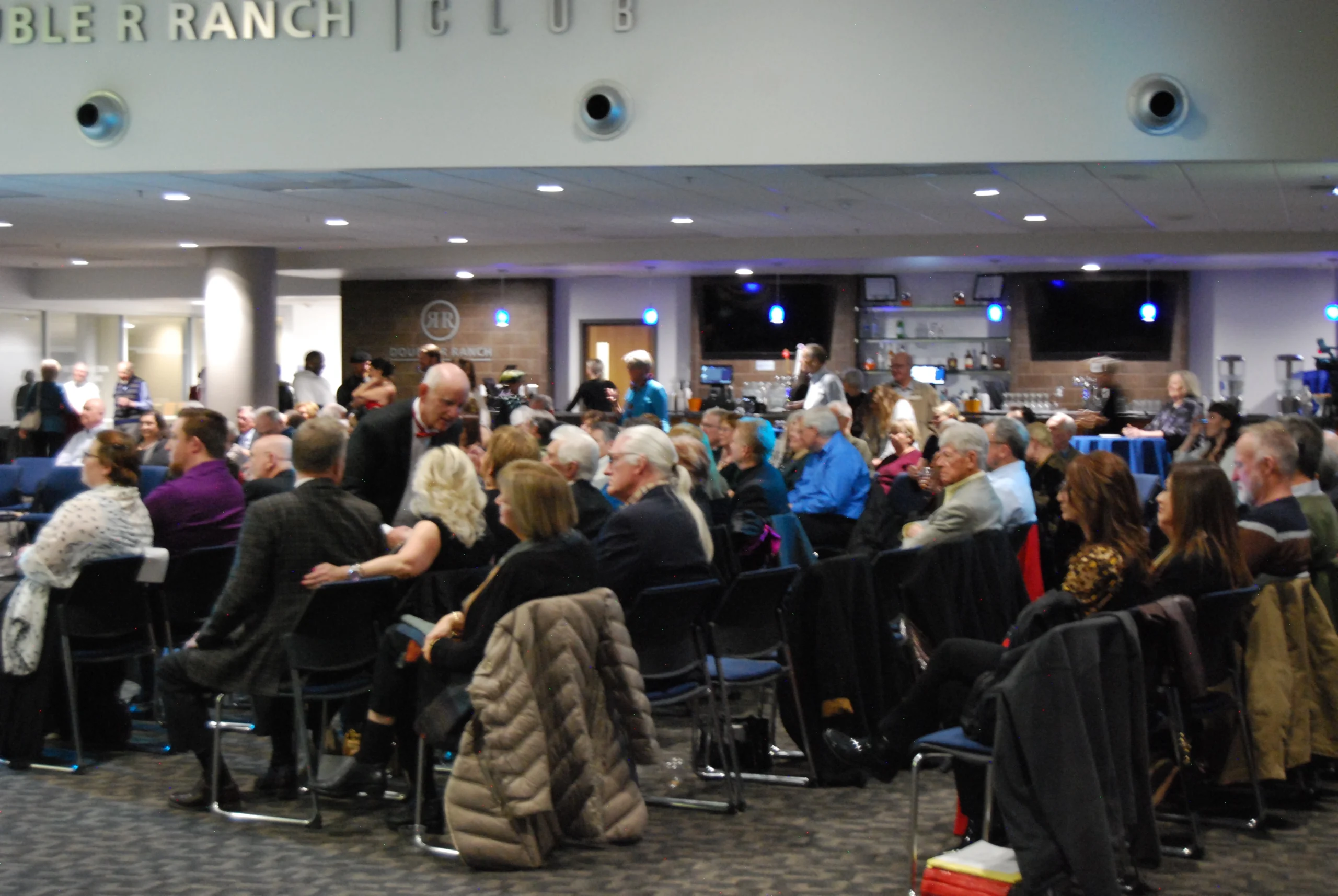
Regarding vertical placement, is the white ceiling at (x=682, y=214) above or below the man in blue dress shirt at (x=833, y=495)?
above

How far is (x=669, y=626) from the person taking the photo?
4805 millimetres

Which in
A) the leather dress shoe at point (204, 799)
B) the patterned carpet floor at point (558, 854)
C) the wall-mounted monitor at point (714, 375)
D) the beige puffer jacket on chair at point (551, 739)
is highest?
the wall-mounted monitor at point (714, 375)

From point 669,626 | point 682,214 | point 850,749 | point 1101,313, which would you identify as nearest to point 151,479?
point 669,626

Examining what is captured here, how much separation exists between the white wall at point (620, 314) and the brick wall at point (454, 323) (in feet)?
0.53

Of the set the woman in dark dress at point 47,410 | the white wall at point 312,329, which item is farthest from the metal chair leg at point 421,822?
the white wall at point 312,329

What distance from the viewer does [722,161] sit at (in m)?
9.34

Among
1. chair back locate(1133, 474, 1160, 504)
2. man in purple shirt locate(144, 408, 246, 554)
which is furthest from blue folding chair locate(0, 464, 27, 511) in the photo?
chair back locate(1133, 474, 1160, 504)

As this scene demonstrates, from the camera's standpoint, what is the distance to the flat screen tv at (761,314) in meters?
18.3

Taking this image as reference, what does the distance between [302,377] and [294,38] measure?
557cm

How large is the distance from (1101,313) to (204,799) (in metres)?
14.5

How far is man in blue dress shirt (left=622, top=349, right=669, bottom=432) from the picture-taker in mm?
11352

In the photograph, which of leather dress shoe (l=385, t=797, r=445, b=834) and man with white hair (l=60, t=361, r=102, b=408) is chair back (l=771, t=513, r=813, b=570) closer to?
leather dress shoe (l=385, t=797, r=445, b=834)

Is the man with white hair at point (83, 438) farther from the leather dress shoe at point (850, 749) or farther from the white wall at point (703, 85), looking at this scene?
the leather dress shoe at point (850, 749)

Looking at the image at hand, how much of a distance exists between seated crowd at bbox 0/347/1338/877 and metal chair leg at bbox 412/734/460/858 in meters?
0.09
